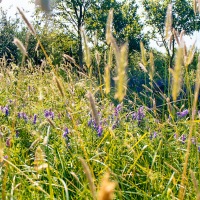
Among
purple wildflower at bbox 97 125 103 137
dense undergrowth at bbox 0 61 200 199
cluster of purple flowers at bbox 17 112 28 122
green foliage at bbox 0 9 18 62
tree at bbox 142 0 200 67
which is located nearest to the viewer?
dense undergrowth at bbox 0 61 200 199

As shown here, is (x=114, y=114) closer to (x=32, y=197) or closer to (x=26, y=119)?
(x=26, y=119)

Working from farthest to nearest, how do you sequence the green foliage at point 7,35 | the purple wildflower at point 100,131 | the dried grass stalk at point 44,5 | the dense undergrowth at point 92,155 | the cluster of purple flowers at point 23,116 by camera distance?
1. the green foliage at point 7,35
2. the cluster of purple flowers at point 23,116
3. the purple wildflower at point 100,131
4. the dense undergrowth at point 92,155
5. the dried grass stalk at point 44,5

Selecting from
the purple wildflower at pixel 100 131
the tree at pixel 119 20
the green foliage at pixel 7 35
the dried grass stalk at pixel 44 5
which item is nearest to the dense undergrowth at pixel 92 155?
the purple wildflower at pixel 100 131

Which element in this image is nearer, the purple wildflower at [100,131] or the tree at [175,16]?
the purple wildflower at [100,131]

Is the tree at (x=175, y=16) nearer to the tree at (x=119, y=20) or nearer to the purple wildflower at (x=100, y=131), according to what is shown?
the tree at (x=119, y=20)

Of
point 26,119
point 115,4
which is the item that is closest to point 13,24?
point 115,4

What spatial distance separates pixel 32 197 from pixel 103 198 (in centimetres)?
Answer: 116

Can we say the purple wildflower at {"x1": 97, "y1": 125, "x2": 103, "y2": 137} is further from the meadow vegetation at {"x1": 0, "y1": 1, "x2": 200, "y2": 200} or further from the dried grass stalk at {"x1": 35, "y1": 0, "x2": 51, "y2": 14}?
the dried grass stalk at {"x1": 35, "y1": 0, "x2": 51, "y2": 14}

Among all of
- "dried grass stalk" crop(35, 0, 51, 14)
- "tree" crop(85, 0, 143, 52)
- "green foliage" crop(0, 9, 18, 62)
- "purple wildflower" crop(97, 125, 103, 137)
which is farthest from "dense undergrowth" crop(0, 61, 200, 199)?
"tree" crop(85, 0, 143, 52)

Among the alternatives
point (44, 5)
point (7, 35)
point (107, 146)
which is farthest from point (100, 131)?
point (7, 35)

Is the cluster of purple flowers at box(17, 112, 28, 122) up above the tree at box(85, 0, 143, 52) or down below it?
below

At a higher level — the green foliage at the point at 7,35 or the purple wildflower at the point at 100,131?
the green foliage at the point at 7,35

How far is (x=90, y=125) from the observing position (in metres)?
2.39

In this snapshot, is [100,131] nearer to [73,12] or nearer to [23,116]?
[23,116]
